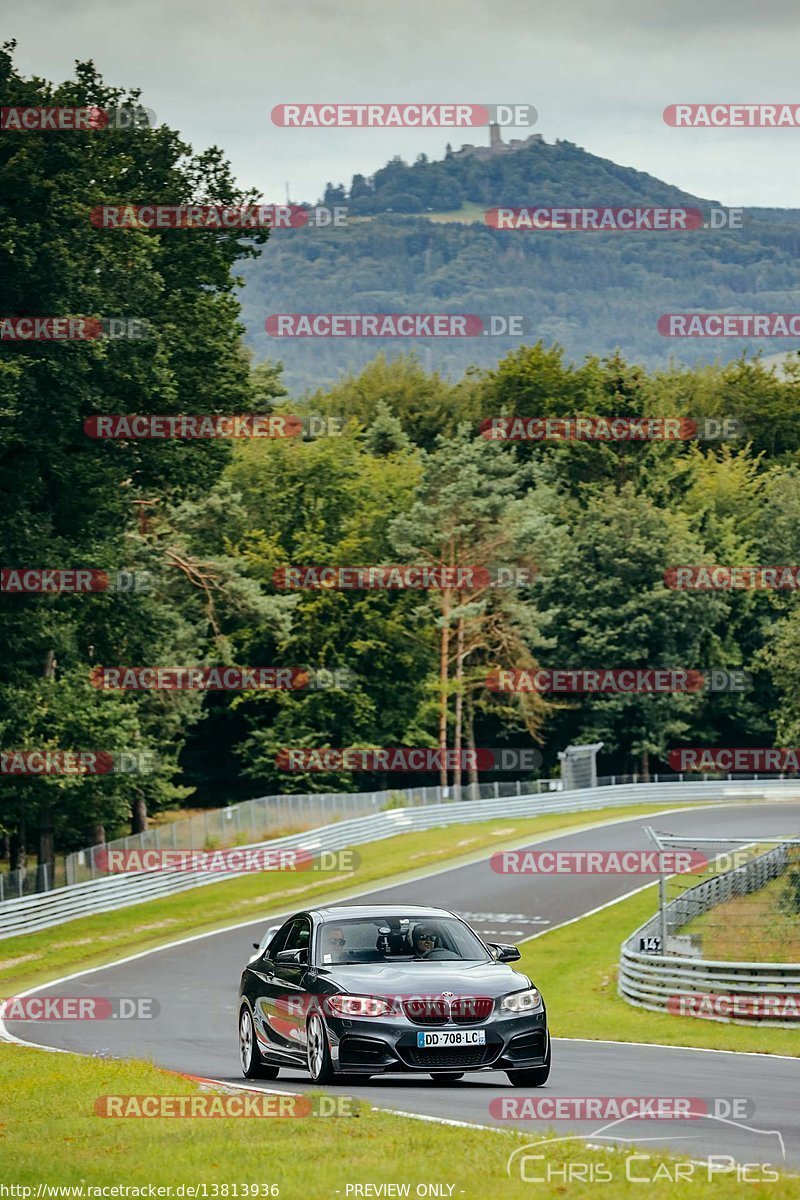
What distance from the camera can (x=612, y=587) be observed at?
83000mm

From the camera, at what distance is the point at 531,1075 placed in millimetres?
14461

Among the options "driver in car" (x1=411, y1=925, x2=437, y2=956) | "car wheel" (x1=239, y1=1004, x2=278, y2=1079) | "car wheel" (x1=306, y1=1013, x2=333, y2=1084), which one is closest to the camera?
"car wheel" (x1=306, y1=1013, x2=333, y2=1084)

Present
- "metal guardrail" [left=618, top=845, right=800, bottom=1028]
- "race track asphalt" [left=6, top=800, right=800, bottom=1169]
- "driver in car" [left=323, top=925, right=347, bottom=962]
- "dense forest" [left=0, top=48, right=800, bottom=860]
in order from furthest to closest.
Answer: "dense forest" [left=0, top=48, right=800, bottom=860]
"metal guardrail" [left=618, top=845, right=800, bottom=1028]
"driver in car" [left=323, top=925, right=347, bottom=962]
"race track asphalt" [left=6, top=800, right=800, bottom=1169]

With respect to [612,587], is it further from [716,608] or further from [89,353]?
[89,353]

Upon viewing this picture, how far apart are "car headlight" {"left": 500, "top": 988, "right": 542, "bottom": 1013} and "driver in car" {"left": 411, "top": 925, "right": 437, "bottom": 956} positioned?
3.87ft

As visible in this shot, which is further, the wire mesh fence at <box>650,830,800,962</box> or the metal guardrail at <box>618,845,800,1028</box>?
the wire mesh fence at <box>650,830,800,962</box>

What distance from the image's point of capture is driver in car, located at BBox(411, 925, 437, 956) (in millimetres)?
15180

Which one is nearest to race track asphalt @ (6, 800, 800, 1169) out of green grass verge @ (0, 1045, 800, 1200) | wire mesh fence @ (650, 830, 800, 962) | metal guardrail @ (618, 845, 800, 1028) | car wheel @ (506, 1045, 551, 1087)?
car wheel @ (506, 1045, 551, 1087)

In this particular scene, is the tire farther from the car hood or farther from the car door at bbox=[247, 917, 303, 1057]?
the car door at bbox=[247, 917, 303, 1057]

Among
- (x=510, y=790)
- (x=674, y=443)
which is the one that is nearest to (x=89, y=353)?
(x=510, y=790)

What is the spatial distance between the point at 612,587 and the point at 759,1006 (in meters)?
58.9

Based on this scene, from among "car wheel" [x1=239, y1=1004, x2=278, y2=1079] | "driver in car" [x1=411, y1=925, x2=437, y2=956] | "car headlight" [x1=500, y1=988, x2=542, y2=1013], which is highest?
"driver in car" [x1=411, y1=925, x2=437, y2=956]

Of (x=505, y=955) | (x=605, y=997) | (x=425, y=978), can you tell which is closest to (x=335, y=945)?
(x=425, y=978)

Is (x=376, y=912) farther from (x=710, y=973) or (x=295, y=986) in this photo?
(x=710, y=973)
